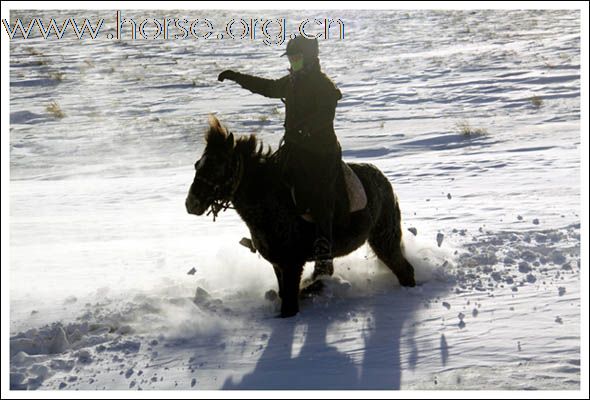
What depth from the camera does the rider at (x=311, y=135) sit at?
5.88 m

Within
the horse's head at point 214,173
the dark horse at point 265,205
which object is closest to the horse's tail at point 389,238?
the dark horse at point 265,205

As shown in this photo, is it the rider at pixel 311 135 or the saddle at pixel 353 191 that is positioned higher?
the rider at pixel 311 135

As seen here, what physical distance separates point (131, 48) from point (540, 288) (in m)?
21.5

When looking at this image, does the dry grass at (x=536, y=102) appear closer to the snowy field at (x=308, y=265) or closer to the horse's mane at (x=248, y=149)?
the snowy field at (x=308, y=265)

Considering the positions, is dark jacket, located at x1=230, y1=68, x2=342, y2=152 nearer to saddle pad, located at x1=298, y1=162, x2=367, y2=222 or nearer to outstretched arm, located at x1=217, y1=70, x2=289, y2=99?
outstretched arm, located at x1=217, y1=70, x2=289, y2=99

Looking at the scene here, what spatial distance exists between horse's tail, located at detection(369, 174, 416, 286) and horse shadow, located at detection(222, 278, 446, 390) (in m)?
0.27

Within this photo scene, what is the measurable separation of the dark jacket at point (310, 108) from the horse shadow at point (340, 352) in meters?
1.49

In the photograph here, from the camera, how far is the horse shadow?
5012mm

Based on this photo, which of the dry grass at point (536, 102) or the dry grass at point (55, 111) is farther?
the dry grass at point (55, 111)

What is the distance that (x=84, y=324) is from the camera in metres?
6.03

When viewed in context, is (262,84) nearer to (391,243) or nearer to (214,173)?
(214,173)

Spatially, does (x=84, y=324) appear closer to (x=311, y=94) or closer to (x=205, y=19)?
(x=311, y=94)

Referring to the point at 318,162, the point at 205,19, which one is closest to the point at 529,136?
the point at 318,162

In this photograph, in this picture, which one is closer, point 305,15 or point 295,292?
point 295,292
